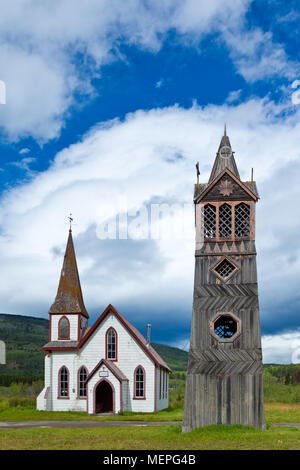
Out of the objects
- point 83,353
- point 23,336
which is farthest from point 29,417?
point 23,336

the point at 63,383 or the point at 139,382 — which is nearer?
the point at 139,382

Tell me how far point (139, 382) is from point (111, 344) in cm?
351

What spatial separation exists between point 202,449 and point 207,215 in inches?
422

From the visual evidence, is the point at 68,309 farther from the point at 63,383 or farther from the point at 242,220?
the point at 242,220

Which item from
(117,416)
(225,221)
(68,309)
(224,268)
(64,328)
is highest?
(225,221)

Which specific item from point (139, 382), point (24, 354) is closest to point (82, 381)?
point (139, 382)

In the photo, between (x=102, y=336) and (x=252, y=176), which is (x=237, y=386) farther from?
(x=102, y=336)

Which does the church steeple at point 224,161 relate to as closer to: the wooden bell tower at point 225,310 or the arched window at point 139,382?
the wooden bell tower at point 225,310

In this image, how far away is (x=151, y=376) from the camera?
41.1 meters

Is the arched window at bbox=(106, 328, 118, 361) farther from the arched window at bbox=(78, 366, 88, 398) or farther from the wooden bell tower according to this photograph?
the wooden bell tower

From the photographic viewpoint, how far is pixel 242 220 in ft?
81.6

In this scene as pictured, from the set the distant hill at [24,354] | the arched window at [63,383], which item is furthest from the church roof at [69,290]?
the distant hill at [24,354]

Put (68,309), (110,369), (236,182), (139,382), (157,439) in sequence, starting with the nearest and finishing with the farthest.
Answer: (157,439) → (236,182) → (110,369) → (139,382) → (68,309)
